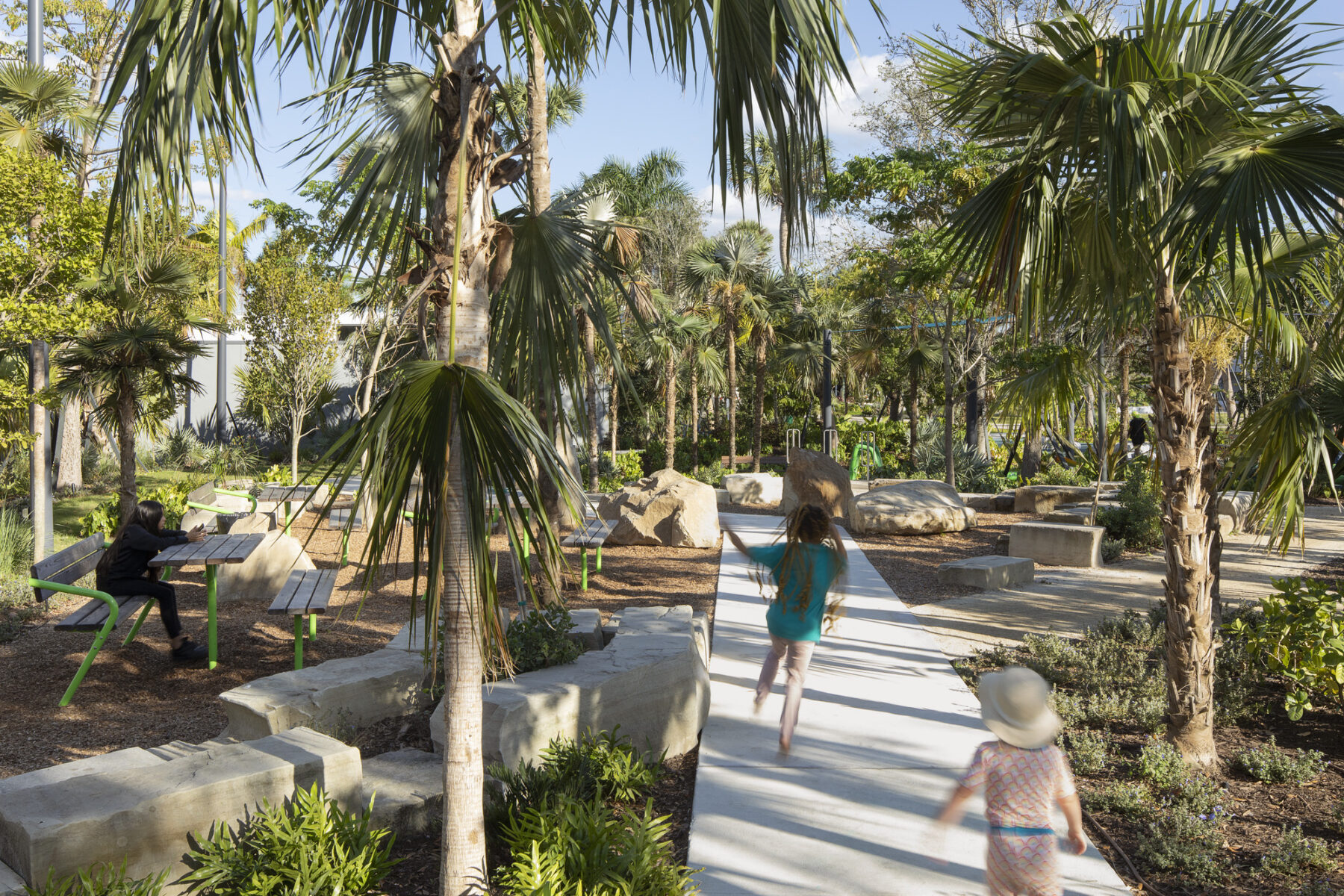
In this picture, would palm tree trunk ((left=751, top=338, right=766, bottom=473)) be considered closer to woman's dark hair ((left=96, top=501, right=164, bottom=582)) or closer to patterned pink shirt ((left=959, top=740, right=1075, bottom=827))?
woman's dark hair ((left=96, top=501, right=164, bottom=582))

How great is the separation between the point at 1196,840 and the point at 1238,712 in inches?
78.4

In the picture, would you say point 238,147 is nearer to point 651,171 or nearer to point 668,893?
point 668,893

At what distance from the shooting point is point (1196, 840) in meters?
3.79

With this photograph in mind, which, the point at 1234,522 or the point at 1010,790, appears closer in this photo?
the point at 1010,790

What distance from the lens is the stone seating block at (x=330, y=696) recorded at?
4.37 meters

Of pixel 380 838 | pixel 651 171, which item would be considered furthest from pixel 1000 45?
pixel 651 171

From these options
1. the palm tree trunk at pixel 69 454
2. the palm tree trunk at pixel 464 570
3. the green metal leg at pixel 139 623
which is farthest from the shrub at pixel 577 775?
the palm tree trunk at pixel 69 454

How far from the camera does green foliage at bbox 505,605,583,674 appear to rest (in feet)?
15.6

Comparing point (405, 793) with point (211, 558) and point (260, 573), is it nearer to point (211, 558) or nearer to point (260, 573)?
point (211, 558)

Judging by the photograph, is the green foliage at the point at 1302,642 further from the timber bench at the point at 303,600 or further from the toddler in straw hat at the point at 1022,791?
the timber bench at the point at 303,600

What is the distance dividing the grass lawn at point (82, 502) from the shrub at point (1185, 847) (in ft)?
36.9

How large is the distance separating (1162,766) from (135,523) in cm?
657

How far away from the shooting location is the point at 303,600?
19.8 ft

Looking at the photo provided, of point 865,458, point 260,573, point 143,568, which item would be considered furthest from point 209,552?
point 865,458
